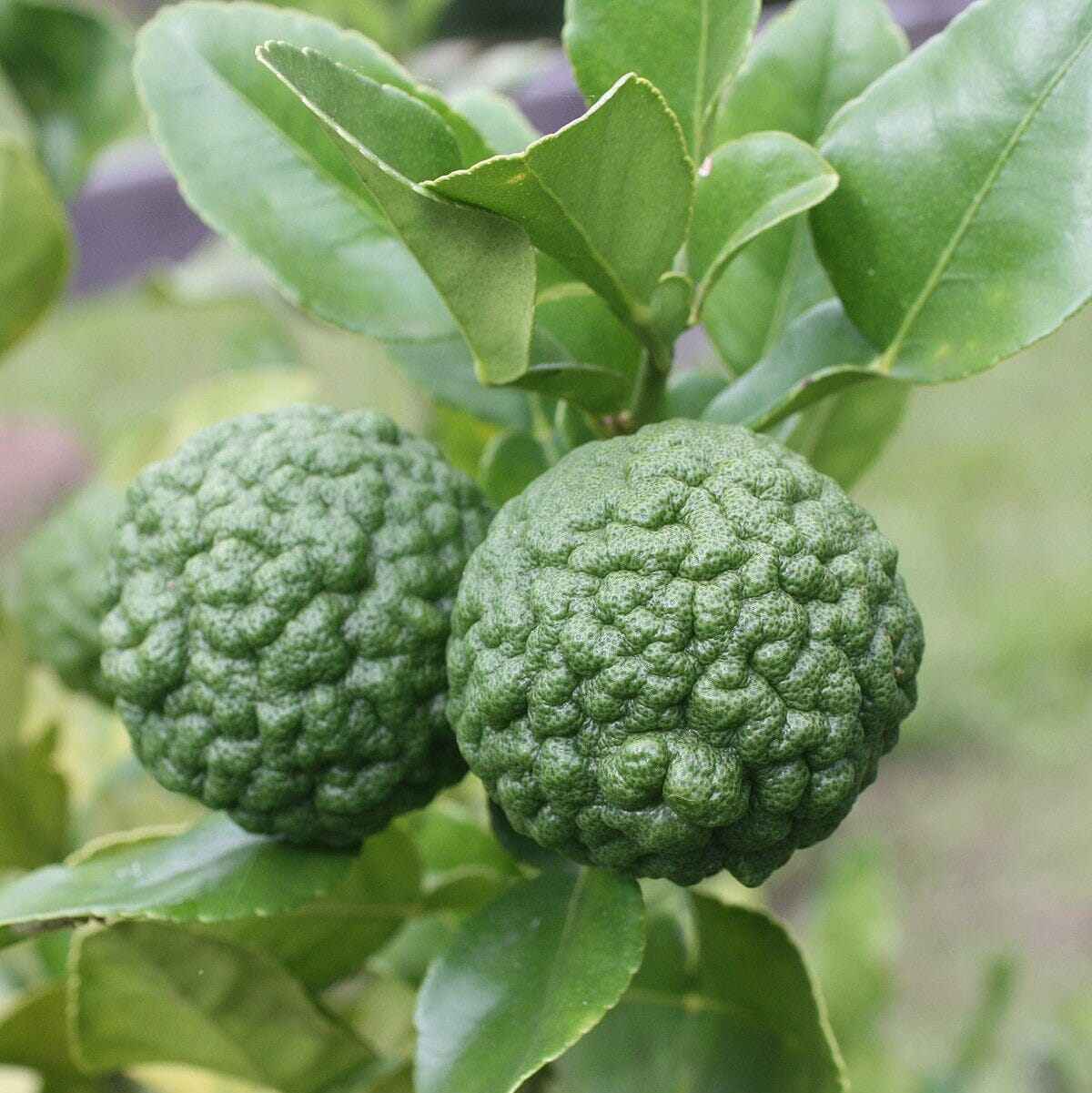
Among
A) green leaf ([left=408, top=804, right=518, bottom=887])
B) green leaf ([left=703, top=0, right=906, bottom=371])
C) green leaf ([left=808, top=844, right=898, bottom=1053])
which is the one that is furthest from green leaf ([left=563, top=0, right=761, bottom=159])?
green leaf ([left=808, top=844, right=898, bottom=1053])

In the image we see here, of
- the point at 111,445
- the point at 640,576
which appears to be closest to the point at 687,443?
the point at 640,576

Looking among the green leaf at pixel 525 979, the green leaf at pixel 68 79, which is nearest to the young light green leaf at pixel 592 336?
the green leaf at pixel 525 979

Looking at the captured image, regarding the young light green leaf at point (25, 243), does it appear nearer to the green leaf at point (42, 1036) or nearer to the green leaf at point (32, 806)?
the green leaf at point (32, 806)

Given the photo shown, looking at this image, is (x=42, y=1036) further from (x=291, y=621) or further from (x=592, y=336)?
(x=592, y=336)

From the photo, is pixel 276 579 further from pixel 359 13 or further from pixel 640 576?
pixel 359 13

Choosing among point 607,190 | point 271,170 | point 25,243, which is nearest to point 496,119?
point 271,170
